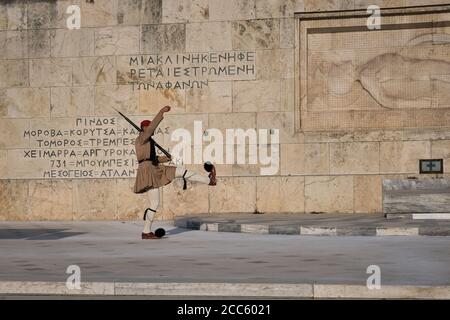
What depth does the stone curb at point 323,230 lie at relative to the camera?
1767cm

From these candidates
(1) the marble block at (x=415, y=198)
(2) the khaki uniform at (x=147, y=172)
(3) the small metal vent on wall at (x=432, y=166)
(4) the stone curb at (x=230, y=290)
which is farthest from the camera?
(3) the small metal vent on wall at (x=432, y=166)

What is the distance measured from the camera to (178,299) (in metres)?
9.88

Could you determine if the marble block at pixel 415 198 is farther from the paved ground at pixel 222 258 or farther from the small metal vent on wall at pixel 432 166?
the paved ground at pixel 222 258

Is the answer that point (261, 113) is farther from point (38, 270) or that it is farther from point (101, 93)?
point (38, 270)

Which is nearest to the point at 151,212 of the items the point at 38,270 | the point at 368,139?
the point at 38,270

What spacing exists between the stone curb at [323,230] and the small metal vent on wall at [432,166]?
17.3 feet

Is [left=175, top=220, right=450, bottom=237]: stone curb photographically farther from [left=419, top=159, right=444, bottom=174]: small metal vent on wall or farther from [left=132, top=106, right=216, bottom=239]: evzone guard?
[left=419, top=159, right=444, bottom=174]: small metal vent on wall

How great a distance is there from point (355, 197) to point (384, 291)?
44.0ft

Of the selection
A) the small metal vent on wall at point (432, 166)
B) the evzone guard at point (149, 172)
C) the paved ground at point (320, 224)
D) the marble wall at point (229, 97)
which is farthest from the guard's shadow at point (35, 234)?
the small metal vent on wall at point (432, 166)

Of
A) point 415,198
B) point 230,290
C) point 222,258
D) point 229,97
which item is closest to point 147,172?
point 222,258

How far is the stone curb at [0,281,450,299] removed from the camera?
32.1 feet

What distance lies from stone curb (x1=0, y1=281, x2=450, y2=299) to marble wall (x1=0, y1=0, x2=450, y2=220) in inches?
520

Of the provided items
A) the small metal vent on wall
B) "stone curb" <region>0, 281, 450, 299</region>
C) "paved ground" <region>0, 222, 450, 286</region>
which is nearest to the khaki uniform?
"paved ground" <region>0, 222, 450, 286</region>
